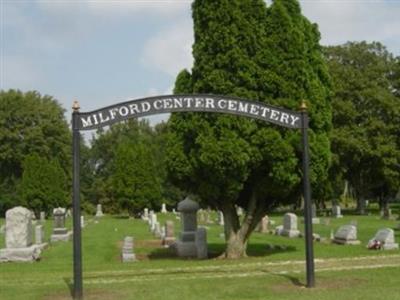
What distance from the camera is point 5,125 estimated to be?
232 ft

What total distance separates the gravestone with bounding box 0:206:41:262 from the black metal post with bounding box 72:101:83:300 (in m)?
10.7

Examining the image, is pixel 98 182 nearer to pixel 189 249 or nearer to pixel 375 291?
pixel 189 249

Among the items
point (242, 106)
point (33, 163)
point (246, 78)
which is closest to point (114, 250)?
point (246, 78)

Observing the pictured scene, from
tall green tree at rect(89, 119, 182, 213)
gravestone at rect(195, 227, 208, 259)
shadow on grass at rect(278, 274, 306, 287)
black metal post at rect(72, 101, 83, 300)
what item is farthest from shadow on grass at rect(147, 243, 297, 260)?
black metal post at rect(72, 101, 83, 300)

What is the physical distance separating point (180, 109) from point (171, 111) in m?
0.19

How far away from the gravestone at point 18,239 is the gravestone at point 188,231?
5.17m

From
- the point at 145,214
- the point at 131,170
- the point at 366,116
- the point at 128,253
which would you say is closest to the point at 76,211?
the point at 128,253

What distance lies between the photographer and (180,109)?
1256 centimetres

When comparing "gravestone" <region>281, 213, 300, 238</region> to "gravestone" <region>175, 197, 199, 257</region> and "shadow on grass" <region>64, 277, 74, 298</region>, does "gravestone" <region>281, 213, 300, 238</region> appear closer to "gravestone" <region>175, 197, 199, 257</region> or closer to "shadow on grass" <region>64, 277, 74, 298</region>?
"gravestone" <region>175, 197, 199, 257</region>

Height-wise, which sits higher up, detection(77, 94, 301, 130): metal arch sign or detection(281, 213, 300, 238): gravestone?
detection(77, 94, 301, 130): metal arch sign

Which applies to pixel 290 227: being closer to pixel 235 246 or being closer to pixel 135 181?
pixel 235 246

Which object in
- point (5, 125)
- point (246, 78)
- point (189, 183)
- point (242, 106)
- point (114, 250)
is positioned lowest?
point (114, 250)

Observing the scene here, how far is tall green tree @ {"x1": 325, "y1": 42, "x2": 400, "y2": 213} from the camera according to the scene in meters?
49.0

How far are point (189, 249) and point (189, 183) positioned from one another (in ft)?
10.4
